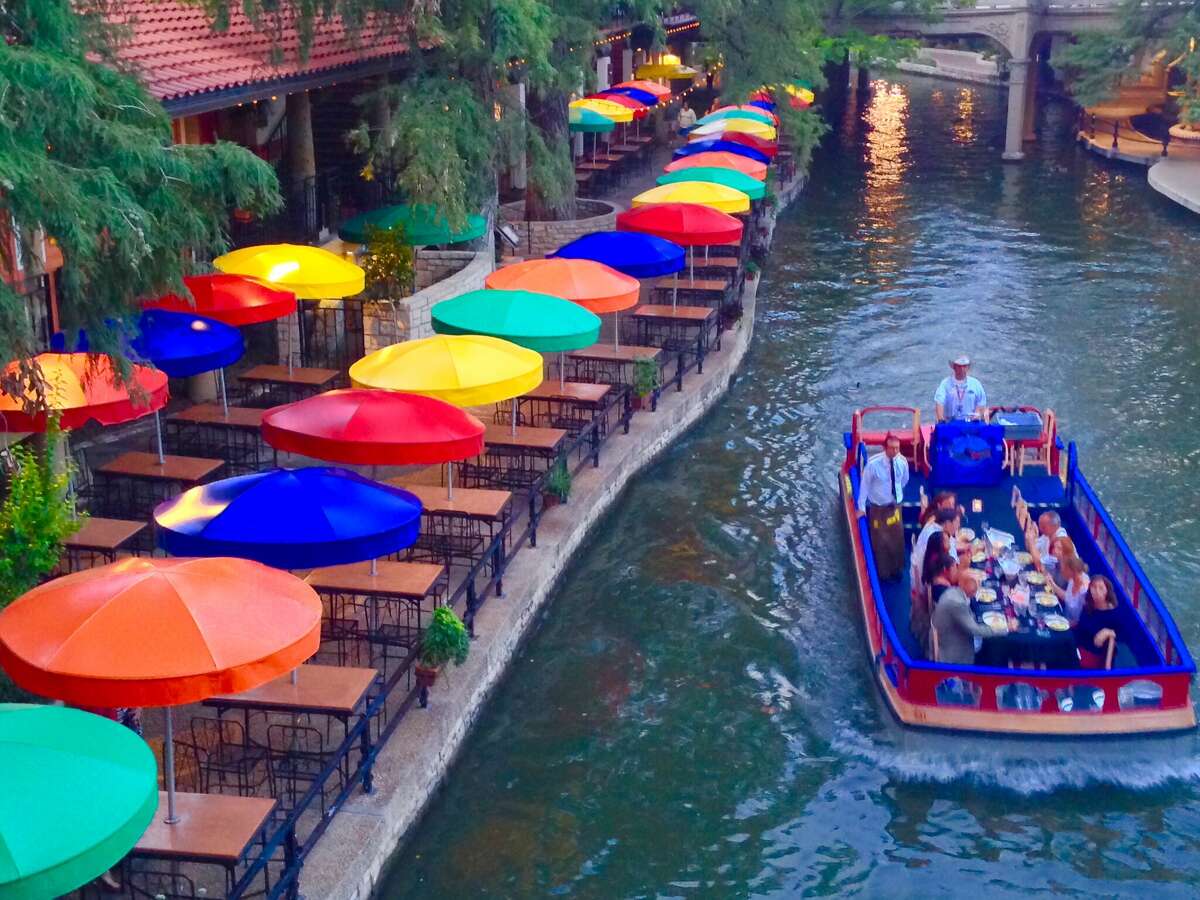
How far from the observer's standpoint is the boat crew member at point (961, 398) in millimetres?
16812

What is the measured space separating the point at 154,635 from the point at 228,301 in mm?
8020

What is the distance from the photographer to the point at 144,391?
12.3m

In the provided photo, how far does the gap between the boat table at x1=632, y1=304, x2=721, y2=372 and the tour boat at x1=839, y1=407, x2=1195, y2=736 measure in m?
5.84

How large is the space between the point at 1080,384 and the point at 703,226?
682 cm

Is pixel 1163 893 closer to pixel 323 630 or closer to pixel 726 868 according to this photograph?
pixel 726 868

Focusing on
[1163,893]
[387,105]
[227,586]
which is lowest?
[1163,893]

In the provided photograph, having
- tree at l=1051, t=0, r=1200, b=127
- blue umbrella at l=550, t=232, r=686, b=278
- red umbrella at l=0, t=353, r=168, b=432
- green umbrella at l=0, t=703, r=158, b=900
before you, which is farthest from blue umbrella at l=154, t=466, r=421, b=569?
tree at l=1051, t=0, r=1200, b=127

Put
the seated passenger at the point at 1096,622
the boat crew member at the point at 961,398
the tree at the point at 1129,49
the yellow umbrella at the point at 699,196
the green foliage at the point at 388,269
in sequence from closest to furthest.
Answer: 1. the seated passenger at the point at 1096,622
2. the boat crew member at the point at 961,398
3. the green foliage at the point at 388,269
4. the yellow umbrella at the point at 699,196
5. the tree at the point at 1129,49

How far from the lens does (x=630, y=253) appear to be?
20953 mm

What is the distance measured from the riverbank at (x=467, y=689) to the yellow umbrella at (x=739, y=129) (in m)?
16.6

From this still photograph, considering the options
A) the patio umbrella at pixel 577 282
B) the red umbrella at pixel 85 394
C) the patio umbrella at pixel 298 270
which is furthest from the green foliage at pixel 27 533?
the patio umbrella at pixel 577 282

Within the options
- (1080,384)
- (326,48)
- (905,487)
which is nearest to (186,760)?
(905,487)

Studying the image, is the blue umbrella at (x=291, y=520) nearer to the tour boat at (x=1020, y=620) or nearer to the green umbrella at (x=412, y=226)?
the tour boat at (x=1020, y=620)

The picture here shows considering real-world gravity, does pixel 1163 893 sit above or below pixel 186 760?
below
